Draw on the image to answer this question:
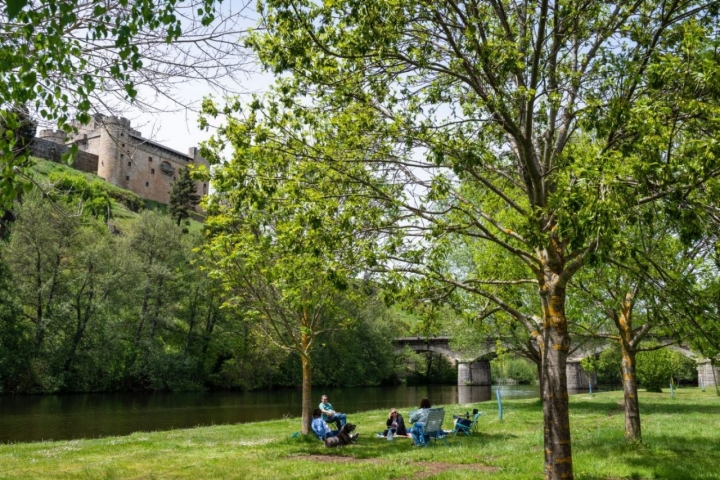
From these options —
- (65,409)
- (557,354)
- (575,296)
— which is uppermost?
(575,296)

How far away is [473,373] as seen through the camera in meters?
80.3

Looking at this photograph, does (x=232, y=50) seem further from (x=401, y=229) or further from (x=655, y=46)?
(x=655, y=46)

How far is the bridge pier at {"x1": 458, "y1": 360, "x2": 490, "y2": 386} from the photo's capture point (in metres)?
79.6

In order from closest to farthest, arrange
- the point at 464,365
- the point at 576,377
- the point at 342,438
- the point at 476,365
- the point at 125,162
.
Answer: the point at 342,438, the point at 576,377, the point at 464,365, the point at 476,365, the point at 125,162

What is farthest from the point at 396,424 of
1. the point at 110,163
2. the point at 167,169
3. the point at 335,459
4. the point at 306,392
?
the point at 167,169

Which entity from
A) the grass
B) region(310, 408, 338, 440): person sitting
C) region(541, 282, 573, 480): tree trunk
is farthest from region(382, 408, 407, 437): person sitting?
region(541, 282, 573, 480): tree trunk

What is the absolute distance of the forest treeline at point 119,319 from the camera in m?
42.7

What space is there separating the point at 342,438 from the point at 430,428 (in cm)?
236

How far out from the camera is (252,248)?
34.0 feet

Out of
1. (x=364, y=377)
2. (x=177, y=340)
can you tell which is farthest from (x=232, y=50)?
(x=364, y=377)

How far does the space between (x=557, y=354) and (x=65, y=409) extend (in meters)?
32.8

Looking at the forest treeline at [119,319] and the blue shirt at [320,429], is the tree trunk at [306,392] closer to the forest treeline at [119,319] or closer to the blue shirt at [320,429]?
the blue shirt at [320,429]

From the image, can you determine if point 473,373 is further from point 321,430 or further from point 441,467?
point 441,467

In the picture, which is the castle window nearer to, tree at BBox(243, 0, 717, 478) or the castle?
the castle
